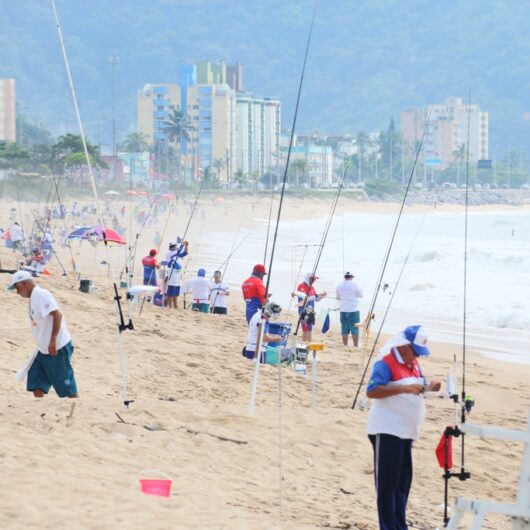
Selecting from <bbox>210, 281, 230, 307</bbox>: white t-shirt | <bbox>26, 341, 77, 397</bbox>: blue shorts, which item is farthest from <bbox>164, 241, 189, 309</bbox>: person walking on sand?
<bbox>26, 341, 77, 397</bbox>: blue shorts

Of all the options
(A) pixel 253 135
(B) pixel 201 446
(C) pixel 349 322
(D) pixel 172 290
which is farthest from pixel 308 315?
(A) pixel 253 135

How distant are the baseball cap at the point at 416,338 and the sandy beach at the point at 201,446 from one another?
40.2 inches

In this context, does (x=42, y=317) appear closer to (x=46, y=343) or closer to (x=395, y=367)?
(x=46, y=343)

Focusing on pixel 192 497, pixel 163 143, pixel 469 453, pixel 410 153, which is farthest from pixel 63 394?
pixel 410 153

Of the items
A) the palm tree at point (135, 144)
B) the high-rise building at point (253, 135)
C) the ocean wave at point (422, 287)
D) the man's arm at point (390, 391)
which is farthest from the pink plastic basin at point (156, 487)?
the high-rise building at point (253, 135)

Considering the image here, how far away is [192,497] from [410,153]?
16893cm

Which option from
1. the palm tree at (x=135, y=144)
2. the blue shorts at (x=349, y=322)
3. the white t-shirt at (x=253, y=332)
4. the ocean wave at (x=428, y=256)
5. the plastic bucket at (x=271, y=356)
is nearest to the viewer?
the white t-shirt at (x=253, y=332)

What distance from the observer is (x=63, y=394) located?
24.1 feet

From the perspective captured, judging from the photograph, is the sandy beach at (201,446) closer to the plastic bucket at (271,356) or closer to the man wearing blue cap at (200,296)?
the plastic bucket at (271,356)

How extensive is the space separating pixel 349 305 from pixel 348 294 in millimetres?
182

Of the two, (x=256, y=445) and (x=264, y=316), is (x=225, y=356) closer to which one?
(x=264, y=316)

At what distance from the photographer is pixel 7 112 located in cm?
13262

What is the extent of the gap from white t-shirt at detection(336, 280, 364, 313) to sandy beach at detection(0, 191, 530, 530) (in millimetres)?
1756

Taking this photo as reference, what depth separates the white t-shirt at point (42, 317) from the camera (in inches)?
281
